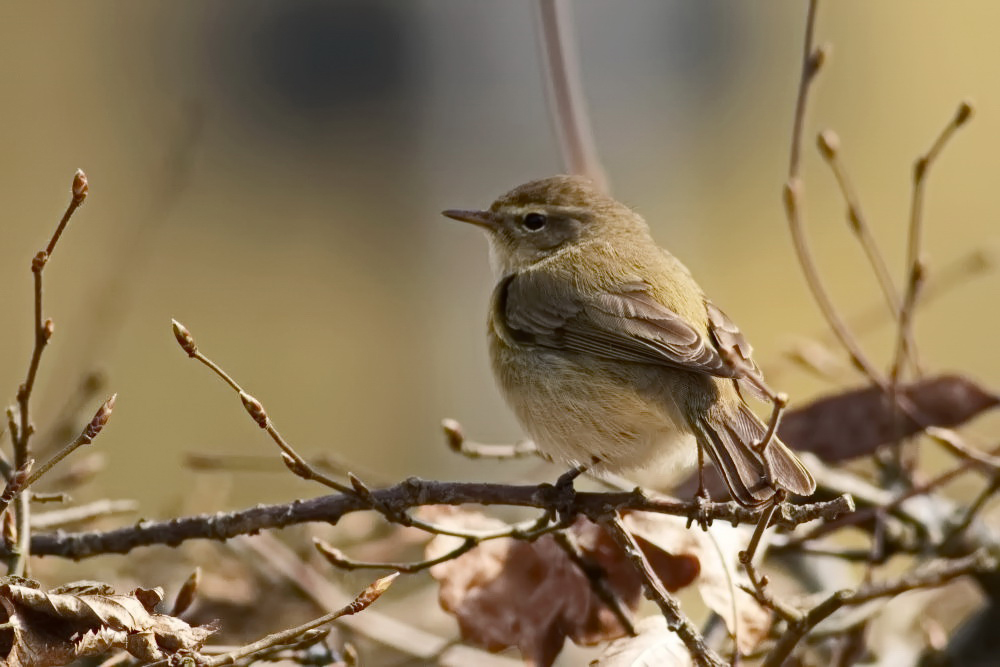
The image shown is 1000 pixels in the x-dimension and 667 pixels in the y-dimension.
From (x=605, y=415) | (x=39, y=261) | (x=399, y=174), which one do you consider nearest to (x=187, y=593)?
(x=39, y=261)

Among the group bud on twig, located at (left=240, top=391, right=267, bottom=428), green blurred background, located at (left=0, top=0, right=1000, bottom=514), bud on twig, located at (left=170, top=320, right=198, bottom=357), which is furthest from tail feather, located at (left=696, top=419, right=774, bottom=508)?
green blurred background, located at (left=0, top=0, right=1000, bottom=514)

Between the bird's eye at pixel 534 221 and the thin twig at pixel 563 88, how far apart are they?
0.46 feet

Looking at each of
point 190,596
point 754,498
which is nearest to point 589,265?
point 754,498

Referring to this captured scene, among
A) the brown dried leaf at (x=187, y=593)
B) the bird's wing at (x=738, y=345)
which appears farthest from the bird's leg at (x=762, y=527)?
the brown dried leaf at (x=187, y=593)

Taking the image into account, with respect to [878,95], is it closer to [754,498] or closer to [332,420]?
[332,420]

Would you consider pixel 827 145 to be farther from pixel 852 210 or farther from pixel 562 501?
pixel 562 501

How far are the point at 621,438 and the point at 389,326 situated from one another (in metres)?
6.97

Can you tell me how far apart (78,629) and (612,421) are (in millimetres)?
1120

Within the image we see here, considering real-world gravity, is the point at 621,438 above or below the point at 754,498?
below

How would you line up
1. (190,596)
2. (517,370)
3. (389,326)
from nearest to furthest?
(190,596)
(517,370)
(389,326)

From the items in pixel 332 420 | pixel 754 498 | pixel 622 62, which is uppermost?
pixel 754 498

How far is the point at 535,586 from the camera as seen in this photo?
178 centimetres

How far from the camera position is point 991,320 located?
6645 millimetres

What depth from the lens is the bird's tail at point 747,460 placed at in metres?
1.56
